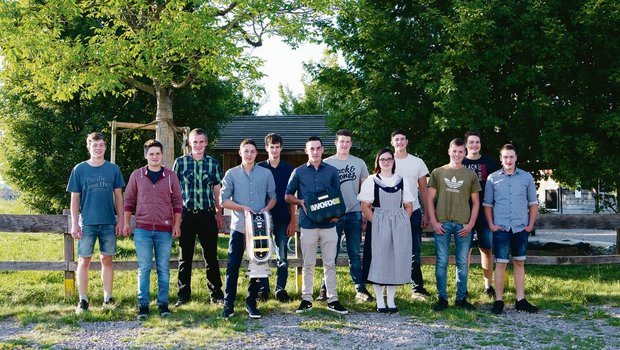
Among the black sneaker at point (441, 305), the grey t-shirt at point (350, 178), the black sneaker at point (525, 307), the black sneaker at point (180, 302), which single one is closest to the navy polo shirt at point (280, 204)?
the grey t-shirt at point (350, 178)

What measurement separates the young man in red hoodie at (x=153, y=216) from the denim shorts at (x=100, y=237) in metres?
0.28

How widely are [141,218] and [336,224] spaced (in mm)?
2116

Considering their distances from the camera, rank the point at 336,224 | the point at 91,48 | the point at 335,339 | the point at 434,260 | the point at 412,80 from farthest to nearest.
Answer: the point at 412,80, the point at 91,48, the point at 434,260, the point at 336,224, the point at 335,339

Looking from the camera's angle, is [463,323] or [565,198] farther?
[565,198]

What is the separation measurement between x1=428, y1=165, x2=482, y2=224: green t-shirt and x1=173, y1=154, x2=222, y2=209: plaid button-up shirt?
252 cm

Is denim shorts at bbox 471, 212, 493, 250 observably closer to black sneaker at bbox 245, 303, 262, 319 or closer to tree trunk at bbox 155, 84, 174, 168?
black sneaker at bbox 245, 303, 262, 319

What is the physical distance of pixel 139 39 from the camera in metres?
10.4

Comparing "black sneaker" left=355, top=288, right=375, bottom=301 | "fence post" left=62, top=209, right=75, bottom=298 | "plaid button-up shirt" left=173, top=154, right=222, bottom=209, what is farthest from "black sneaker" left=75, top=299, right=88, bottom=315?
"black sneaker" left=355, top=288, right=375, bottom=301

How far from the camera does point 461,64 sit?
10750 millimetres

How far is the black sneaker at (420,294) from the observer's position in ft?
24.0

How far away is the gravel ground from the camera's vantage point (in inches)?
212

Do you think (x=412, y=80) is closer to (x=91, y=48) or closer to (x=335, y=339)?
(x=91, y=48)

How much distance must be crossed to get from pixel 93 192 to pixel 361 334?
10.5ft

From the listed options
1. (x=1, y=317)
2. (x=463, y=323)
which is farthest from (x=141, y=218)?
(x=463, y=323)
